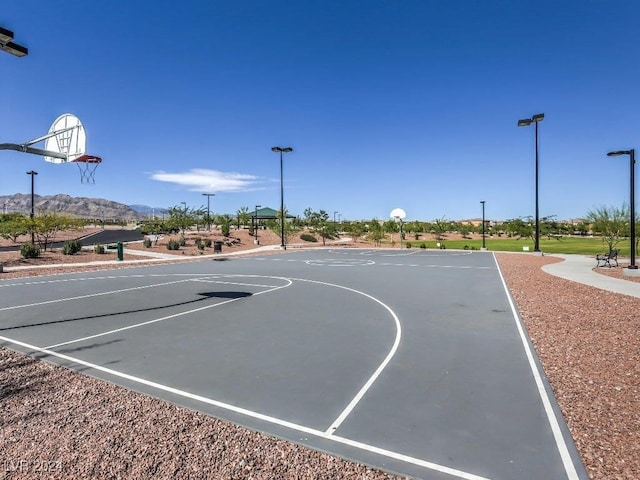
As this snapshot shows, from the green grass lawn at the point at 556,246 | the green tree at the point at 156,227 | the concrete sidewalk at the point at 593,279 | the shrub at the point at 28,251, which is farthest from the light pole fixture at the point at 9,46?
the green tree at the point at 156,227

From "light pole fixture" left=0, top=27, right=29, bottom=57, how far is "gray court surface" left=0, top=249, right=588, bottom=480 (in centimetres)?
587

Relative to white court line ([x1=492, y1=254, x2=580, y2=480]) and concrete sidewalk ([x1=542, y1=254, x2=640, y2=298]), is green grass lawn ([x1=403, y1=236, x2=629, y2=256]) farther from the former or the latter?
white court line ([x1=492, y1=254, x2=580, y2=480])

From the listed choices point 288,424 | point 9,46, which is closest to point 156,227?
point 9,46

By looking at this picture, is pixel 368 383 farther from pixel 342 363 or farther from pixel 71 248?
pixel 71 248

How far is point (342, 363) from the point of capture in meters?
6.36

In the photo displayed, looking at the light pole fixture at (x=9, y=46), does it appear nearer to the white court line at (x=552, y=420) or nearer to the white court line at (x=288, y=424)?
the white court line at (x=288, y=424)

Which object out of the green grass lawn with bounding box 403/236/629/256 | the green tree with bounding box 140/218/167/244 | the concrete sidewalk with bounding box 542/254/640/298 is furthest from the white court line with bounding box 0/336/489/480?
the green tree with bounding box 140/218/167/244

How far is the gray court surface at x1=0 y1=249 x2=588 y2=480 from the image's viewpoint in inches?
156

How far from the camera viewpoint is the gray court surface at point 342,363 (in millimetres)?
3975

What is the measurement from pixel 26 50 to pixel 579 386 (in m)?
11.7

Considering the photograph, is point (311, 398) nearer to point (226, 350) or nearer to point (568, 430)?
point (226, 350)

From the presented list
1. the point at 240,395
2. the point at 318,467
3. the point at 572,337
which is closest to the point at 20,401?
the point at 240,395

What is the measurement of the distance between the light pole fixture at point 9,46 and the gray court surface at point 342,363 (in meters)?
5.87

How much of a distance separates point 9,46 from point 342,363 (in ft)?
29.3
